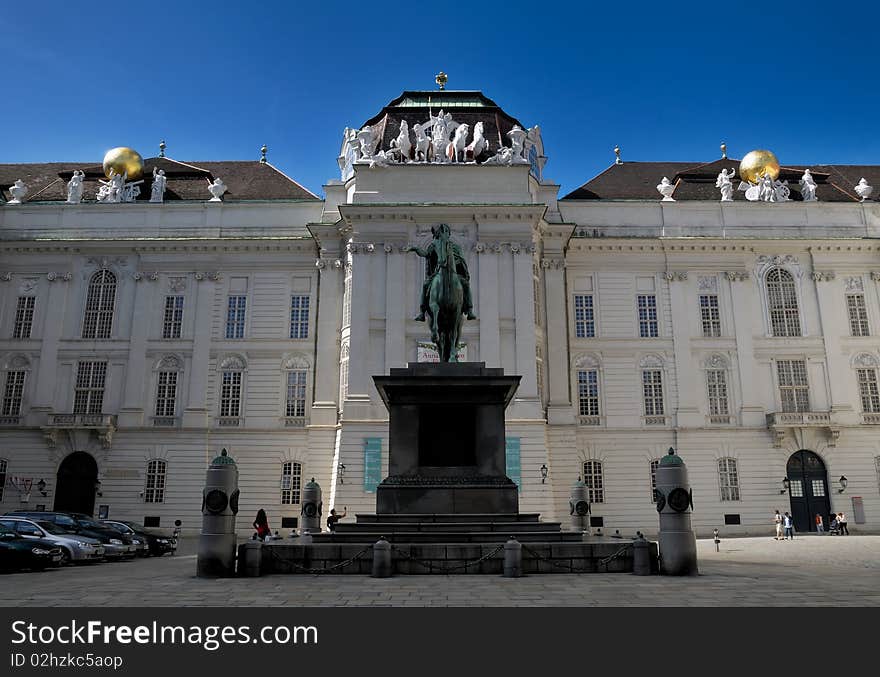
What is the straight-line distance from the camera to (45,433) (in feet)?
130

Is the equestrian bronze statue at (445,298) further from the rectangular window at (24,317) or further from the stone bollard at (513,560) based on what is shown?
the rectangular window at (24,317)

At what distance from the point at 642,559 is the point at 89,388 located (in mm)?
34543

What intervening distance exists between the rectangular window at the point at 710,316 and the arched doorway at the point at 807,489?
24.7 feet

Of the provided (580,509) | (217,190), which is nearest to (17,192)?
(217,190)

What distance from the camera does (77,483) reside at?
130 feet

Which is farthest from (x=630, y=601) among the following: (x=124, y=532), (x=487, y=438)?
(x=124, y=532)

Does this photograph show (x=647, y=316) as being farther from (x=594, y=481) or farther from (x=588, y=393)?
(x=594, y=481)

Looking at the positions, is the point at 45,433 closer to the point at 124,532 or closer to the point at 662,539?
the point at 124,532

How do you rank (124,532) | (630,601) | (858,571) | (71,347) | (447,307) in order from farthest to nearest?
(71,347)
(124,532)
(447,307)
(858,571)
(630,601)

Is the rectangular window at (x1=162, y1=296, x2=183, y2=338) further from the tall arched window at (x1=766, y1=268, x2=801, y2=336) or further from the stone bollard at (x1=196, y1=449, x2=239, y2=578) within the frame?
the tall arched window at (x1=766, y1=268, x2=801, y2=336)

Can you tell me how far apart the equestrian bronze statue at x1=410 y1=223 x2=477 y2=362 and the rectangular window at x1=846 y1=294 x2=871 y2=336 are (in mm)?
30850

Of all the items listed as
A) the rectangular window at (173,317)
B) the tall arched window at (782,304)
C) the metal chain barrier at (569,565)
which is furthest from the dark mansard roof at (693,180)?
the metal chain barrier at (569,565)

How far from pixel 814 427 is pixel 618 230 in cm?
1451

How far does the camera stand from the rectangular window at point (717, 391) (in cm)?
4078
